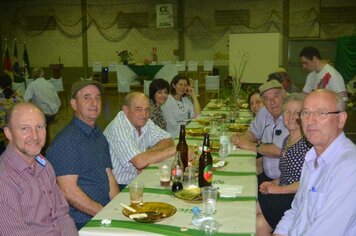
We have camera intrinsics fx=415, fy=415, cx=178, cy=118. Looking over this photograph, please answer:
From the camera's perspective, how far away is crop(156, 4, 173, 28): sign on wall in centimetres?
1454

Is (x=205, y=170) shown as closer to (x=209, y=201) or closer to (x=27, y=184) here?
(x=209, y=201)

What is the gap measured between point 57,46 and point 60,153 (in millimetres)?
14317

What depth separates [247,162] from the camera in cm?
290

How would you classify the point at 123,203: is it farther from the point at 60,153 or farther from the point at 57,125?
the point at 57,125

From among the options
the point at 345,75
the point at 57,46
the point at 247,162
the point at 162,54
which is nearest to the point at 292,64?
the point at 345,75

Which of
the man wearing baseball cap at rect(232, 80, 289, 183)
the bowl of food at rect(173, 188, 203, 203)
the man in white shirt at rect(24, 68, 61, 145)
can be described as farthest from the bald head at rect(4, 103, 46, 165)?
the man in white shirt at rect(24, 68, 61, 145)

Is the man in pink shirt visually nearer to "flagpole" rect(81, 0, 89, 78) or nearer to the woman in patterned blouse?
the woman in patterned blouse

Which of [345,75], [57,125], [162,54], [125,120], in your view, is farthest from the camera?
[162,54]

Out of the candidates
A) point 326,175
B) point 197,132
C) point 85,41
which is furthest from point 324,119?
point 85,41

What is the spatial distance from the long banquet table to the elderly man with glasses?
0.25 metres

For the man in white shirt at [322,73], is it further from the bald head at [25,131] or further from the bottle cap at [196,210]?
the bald head at [25,131]

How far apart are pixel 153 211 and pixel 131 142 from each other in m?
1.06

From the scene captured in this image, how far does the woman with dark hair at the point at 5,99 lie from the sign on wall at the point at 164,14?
9.12m

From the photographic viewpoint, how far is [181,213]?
6.25 ft
